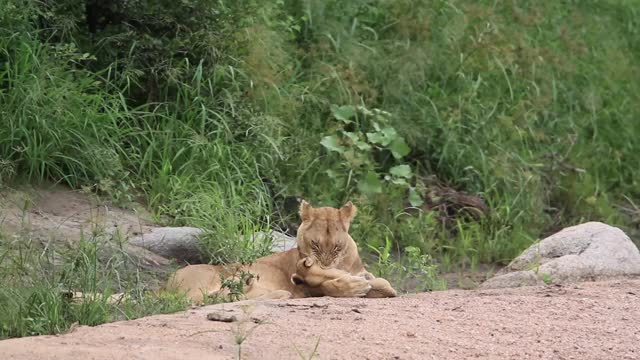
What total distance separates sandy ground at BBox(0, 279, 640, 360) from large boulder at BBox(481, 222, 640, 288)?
106 centimetres

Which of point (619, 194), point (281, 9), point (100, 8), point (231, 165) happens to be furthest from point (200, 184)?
point (619, 194)

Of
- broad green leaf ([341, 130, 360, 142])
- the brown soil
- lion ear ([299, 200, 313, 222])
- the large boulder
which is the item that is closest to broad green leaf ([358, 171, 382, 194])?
broad green leaf ([341, 130, 360, 142])

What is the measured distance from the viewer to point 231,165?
392 inches

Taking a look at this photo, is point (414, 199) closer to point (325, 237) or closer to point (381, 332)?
point (325, 237)

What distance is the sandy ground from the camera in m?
5.83

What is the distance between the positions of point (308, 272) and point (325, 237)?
0.79ft

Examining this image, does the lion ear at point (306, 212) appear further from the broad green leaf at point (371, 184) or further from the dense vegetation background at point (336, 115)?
the broad green leaf at point (371, 184)

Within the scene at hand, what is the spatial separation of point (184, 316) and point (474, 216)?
16.7 feet

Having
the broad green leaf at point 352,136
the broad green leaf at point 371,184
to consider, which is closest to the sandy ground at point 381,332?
the broad green leaf at point 371,184

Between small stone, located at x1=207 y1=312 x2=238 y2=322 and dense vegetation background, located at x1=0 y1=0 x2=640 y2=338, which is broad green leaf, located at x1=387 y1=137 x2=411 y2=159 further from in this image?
small stone, located at x1=207 y1=312 x2=238 y2=322

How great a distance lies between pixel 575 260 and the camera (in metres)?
8.94

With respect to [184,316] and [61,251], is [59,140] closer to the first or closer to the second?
[61,251]

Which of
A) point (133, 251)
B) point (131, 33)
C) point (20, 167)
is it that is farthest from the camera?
point (131, 33)

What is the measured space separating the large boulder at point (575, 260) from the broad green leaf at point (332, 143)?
2.06 metres
